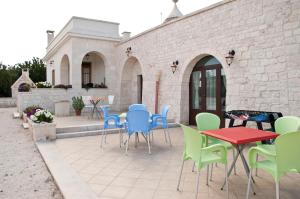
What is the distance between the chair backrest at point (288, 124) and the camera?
3.02m

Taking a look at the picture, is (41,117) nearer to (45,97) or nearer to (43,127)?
(43,127)

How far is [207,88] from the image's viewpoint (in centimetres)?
734

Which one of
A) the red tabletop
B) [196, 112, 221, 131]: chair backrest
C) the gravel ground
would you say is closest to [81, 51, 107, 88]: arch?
the gravel ground

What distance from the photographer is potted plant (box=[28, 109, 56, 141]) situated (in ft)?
18.4

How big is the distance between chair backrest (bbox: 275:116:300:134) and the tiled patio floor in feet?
2.21

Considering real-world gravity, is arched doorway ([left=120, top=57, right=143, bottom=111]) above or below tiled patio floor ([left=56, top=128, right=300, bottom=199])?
above

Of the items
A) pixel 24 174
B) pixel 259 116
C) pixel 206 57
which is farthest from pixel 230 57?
pixel 24 174

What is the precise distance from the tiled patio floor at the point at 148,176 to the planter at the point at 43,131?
0.95m

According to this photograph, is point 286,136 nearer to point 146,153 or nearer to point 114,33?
point 146,153

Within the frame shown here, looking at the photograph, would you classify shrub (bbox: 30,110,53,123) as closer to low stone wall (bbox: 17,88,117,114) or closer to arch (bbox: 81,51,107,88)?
low stone wall (bbox: 17,88,117,114)

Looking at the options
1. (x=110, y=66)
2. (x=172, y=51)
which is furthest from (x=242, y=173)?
(x=110, y=66)

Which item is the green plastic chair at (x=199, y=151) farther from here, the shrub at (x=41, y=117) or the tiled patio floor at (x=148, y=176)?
the shrub at (x=41, y=117)

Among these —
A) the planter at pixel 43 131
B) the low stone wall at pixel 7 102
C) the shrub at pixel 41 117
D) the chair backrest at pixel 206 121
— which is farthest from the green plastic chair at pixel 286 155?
the low stone wall at pixel 7 102

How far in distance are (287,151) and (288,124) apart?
107 cm
